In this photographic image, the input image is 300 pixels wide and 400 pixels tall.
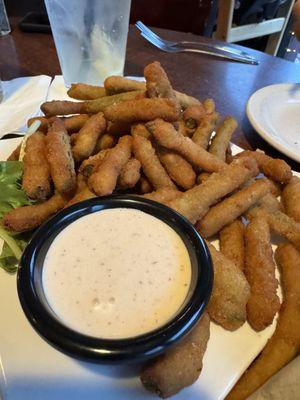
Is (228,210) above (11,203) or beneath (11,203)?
above

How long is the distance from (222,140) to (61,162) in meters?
0.63

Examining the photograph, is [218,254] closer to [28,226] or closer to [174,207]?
[174,207]

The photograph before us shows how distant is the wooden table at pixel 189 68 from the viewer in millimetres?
2177

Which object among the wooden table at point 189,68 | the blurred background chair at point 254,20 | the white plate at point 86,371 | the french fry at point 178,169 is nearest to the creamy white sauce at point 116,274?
the white plate at point 86,371

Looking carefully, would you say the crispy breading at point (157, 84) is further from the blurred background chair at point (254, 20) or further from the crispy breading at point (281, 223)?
the blurred background chair at point (254, 20)

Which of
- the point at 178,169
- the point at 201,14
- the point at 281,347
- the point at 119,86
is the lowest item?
the point at 201,14

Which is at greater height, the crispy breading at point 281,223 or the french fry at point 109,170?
the french fry at point 109,170

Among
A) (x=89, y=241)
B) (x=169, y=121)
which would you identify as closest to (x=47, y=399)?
(x=89, y=241)

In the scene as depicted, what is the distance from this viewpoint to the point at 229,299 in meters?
0.95

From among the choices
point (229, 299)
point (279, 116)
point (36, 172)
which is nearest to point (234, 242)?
point (229, 299)

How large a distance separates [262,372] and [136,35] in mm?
2514

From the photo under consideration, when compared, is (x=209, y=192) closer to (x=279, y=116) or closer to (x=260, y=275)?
(x=260, y=275)

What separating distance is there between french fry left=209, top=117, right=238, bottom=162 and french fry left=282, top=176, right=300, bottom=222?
10.0 inches

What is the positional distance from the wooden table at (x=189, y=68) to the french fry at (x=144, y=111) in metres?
0.80
